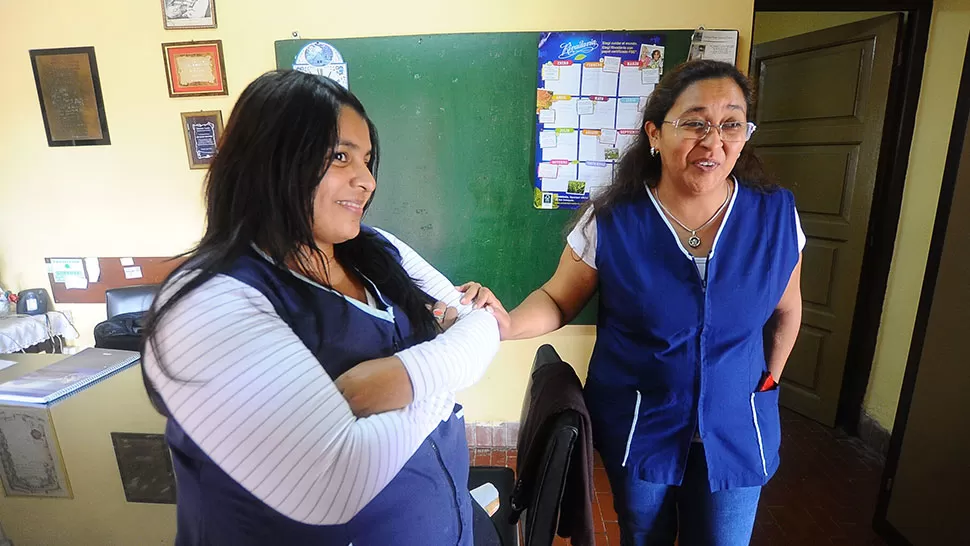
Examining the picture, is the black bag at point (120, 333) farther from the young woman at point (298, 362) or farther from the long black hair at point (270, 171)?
the long black hair at point (270, 171)

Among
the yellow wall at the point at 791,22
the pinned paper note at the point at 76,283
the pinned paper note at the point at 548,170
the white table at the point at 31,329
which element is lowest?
the white table at the point at 31,329

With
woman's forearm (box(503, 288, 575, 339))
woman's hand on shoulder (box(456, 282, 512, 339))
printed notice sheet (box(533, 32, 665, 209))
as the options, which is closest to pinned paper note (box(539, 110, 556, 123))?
printed notice sheet (box(533, 32, 665, 209))

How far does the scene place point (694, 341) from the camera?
1063 millimetres

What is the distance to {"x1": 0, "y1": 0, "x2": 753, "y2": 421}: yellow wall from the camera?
2105mm

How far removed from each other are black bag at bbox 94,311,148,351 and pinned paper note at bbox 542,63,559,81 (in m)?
1.97

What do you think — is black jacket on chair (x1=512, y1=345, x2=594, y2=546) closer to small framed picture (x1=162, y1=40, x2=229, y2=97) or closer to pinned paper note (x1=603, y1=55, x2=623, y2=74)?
pinned paper note (x1=603, y1=55, x2=623, y2=74)

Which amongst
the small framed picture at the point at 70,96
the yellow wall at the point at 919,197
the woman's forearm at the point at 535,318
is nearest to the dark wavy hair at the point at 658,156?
the woman's forearm at the point at 535,318

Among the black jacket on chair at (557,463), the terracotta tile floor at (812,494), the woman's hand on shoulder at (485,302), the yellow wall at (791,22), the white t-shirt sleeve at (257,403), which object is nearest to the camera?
the white t-shirt sleeve at (257,403)

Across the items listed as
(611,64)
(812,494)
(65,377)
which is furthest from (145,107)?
(812,494)

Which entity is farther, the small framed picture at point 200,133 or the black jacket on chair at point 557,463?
the small framed picture at point 200,133

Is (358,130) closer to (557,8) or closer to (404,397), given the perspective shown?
(404,397)

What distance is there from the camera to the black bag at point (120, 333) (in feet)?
6.64

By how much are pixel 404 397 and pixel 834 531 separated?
7.05ft

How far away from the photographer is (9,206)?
99.0 inches
